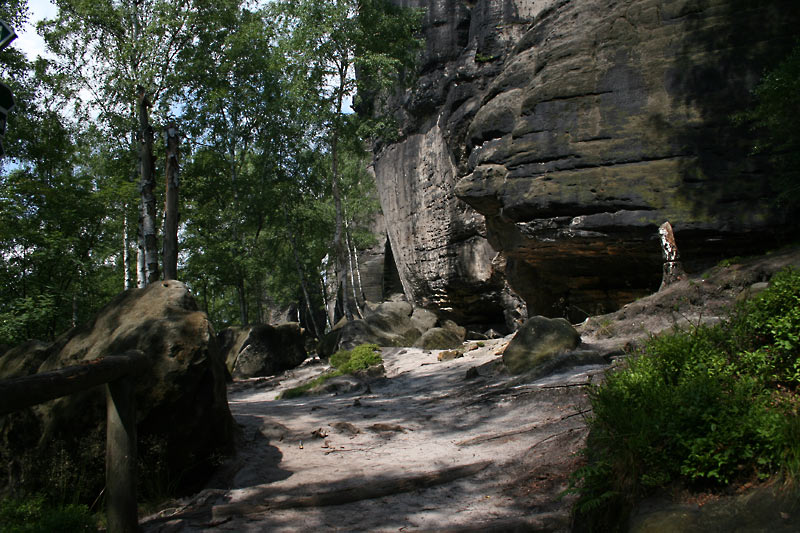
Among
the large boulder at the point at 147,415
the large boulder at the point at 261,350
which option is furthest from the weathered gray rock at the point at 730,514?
the large boulder at the point at 261,350

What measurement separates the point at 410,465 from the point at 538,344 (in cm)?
483

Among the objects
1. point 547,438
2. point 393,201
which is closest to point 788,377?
point 547,438

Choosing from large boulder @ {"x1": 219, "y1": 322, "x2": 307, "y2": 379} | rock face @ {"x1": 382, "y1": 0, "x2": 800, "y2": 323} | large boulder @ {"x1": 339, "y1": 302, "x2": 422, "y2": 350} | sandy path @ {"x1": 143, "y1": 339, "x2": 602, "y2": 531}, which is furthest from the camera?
large boulder @ {"x1": 219, "y1": 322, "x2": 307, "y2": 379}

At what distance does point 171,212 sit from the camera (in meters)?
12.4

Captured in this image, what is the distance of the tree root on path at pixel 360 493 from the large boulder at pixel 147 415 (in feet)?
2.71

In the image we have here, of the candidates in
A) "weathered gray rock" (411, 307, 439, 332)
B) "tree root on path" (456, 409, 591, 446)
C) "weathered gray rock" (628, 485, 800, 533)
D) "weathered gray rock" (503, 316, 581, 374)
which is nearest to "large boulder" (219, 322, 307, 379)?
"weathered gray rock" (411, 307, 439, 332)

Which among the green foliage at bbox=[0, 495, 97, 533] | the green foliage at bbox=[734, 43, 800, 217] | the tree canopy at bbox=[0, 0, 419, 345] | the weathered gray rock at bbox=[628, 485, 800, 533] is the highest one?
the tree canopy at bbox=[0, 0, 419, 345]

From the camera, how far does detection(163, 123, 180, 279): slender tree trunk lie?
1198 centimetres

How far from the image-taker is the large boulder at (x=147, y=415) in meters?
4.52

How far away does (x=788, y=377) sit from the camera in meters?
3.32

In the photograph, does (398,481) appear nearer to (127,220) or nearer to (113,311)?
(113,311)

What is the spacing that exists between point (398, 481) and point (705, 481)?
8.82 feet

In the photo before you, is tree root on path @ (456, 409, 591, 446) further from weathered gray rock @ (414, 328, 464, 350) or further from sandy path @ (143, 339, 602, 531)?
weathered gray rock @ (414, 328, 464, 350)

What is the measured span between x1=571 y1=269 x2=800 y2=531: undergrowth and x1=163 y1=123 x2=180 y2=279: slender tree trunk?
1041 cm
